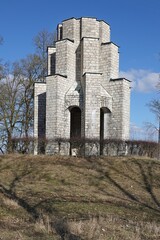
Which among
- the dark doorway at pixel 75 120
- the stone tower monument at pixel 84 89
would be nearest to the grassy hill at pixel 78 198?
the stone tower monument at pixel 84 89

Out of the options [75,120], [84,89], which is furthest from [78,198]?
[75,120]

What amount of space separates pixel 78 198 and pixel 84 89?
31.6 feet

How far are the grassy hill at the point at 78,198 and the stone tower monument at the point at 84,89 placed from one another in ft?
10.2

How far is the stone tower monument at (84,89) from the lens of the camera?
19.7 metres

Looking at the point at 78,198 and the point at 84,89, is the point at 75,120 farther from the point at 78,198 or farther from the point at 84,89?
the point at 78,198

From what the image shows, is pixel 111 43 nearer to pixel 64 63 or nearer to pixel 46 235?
pixel 64 63

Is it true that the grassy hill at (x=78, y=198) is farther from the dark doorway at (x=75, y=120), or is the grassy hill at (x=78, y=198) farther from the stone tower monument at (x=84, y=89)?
the dark doorway at (x=75, y=120)

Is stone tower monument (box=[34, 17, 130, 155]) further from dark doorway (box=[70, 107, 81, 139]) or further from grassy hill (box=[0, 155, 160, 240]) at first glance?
grassy hill (box=[0, 155, 160, 240])

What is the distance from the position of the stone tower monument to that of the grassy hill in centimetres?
311

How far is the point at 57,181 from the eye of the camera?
45.7 feet

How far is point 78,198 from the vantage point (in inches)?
449

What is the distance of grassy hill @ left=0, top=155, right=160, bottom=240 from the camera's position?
719 cm

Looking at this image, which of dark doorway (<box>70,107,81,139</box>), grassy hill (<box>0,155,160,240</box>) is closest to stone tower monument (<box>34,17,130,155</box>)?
dark doorway (<box>70,107,81,139</box>)

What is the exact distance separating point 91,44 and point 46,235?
15708mm
